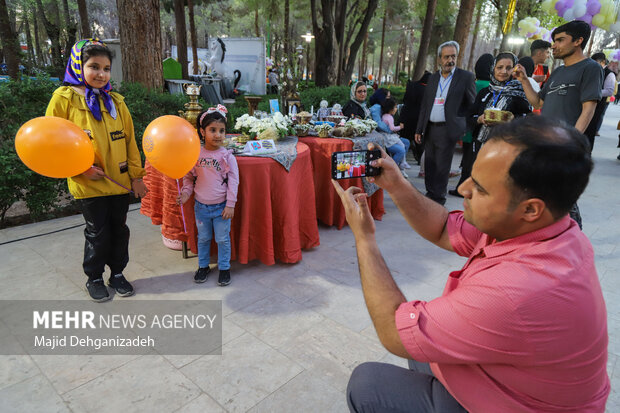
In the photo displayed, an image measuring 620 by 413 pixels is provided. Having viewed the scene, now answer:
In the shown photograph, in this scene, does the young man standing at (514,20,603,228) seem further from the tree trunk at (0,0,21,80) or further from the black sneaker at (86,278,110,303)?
the tree trunk at (0,0,21,80)

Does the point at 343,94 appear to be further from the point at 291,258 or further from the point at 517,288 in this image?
the point at 517,288

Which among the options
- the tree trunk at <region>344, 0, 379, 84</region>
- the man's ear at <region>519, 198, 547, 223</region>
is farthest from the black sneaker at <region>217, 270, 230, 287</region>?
the tree trunk at <region>344, 0, 379, 84</region>

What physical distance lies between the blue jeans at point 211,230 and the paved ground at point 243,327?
22 cm

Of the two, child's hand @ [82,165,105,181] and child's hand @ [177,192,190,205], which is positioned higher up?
child's hand @ [82,165,105,181]

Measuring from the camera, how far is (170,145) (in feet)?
7.95

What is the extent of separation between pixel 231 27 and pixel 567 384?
49.4m

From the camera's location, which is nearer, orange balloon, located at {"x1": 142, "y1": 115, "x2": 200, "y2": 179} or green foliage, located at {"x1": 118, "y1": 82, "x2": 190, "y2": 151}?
orange balloon, located at {"x1": 142, "y1": 115, "x2": 200, "y2": 179}

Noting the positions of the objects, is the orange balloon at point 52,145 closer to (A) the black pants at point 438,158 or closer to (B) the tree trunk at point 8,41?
(A) the black pants at point 438,158

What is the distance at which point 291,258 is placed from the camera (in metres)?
3.35

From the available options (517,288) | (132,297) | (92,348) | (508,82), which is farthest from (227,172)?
(508,82)

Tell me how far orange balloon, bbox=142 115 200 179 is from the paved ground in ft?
3.44

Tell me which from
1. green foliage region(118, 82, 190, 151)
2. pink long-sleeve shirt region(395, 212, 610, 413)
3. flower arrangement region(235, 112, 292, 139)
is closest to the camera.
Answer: pink long-sleeve shirt region(395, 212, 610, 413)

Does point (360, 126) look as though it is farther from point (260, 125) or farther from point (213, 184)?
point (213, 184)

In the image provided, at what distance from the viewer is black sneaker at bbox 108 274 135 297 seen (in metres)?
2.85
